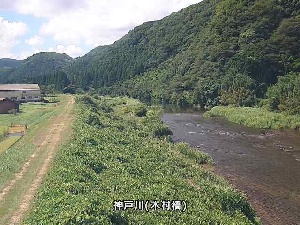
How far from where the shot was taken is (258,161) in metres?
46.5

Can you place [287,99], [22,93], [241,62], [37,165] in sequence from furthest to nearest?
[22,93] → [241,62] → [287,99] → [37,165]

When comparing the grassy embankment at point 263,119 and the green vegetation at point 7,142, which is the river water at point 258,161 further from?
the green vegetation at point 7,142

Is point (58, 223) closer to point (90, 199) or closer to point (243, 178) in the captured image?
point (90, 199)

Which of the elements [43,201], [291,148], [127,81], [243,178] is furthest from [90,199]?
[127,81]

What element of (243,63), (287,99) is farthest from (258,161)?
(243,63)

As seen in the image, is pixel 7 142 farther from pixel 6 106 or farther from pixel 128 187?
pixel 6 106

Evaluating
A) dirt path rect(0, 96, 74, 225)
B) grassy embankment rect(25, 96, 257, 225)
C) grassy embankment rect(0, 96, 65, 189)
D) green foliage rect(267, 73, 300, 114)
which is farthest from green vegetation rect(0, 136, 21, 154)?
green foliage rect(267, 73, 300, 114)

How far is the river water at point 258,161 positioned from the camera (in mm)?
32281

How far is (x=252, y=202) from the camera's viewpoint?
3291 cm

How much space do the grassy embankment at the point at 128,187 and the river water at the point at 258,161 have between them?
303 cm

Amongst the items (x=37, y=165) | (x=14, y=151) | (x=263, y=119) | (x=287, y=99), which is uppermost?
(x=287, y=99)

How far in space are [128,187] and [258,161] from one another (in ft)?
77.4

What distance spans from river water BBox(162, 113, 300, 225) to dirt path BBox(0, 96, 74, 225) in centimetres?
1678

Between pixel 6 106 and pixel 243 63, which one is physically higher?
pixel 243 63
